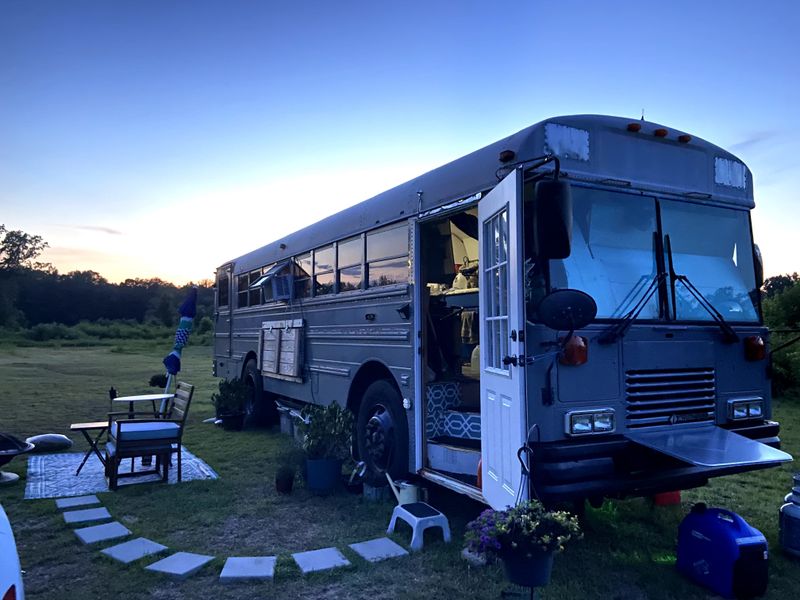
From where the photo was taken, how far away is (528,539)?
9.42 feet

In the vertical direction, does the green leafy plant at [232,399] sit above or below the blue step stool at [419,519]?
above

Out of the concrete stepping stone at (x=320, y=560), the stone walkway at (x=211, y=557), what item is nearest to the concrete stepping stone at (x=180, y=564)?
the stone walkway at (x=211, y=557)

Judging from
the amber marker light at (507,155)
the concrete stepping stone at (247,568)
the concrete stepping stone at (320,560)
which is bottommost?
the concrete stepping stone at (320,560)

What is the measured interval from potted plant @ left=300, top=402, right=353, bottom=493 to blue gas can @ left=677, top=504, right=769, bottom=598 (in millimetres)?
2881

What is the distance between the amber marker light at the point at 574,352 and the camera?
339cm

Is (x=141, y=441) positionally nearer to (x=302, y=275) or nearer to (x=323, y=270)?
(x=323, y=270)

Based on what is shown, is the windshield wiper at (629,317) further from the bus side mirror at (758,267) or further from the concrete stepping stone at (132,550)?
the concrete stepping stone at (132,550)

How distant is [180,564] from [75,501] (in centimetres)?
202

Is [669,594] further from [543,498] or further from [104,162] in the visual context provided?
[104,162]

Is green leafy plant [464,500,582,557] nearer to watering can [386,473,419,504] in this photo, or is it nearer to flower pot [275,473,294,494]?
watering can [386,473,419,504]

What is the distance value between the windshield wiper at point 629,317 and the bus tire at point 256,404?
6.35m

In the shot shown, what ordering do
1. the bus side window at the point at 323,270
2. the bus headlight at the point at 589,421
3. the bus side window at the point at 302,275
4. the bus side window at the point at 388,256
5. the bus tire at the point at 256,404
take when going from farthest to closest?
the bus tire at the point at 256,404 < the bus side window at the point at 302,275 < the bus side window at the point at 323,270 < the bus side window at the point at 388,256 < the bus headlight at the point at 589,421

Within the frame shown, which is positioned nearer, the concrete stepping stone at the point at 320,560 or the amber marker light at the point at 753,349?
the concrete stepping stone at the point at 320,560

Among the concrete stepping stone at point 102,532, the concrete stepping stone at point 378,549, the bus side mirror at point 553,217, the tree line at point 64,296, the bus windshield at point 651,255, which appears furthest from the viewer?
the tree line at point 64,296
